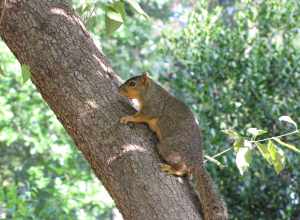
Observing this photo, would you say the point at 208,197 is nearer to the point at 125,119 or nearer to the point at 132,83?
the point at 125,119

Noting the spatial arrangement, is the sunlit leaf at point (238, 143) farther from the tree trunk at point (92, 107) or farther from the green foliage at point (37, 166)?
the green foliage at point (37, 166)

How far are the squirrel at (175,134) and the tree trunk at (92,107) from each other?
0.19 ft

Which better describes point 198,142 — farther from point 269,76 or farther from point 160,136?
point 269,76

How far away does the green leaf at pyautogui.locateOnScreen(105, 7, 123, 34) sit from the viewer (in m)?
1.99

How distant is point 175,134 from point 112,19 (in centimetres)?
63

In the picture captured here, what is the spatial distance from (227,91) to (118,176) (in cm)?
225

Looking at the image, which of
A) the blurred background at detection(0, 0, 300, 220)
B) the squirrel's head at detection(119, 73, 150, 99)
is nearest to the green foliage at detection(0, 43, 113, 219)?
the blurred background at detection(0, 0, 300, 220)

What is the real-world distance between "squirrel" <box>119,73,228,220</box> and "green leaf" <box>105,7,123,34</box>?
0.24 meters

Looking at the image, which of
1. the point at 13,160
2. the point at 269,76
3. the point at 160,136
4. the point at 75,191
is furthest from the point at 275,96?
the point at 13,160

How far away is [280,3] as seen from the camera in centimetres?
404

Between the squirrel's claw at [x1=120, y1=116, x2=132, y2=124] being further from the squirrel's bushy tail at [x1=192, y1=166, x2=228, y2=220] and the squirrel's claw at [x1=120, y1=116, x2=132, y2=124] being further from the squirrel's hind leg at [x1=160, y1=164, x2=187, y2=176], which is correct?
the squirrel's bushy tail at [x1=192, y1=166, x2=228, y2=220]

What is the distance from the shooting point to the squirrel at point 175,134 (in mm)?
2029

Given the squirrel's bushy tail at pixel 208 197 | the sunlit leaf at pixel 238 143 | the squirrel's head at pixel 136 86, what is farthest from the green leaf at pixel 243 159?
the squirrel's head at pixel 136 86

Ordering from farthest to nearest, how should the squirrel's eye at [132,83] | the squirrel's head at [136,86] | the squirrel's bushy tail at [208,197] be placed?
the squirrel's eye at [132,83] < the squirrel's head at [136,86] < the squirrel's bushy tail at [208,197]
